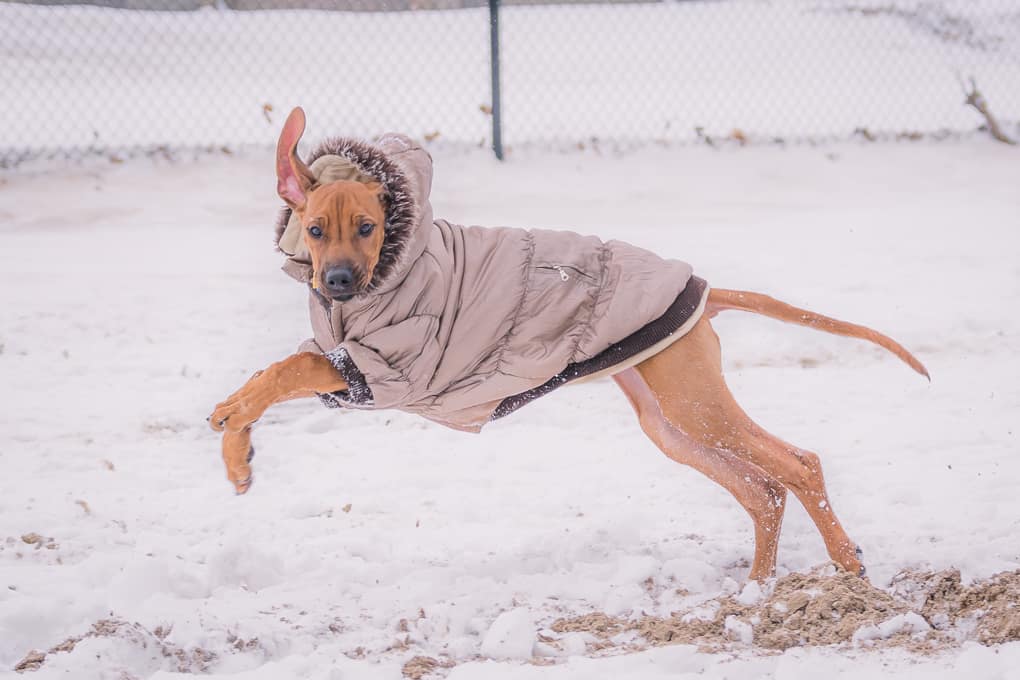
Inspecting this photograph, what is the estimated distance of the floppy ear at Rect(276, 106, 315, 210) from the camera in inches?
120

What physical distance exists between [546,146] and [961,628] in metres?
6.89

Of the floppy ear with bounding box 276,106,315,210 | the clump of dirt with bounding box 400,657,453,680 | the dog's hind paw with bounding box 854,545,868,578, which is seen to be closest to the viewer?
the clump of dirt with bounding box 400,657,453,680

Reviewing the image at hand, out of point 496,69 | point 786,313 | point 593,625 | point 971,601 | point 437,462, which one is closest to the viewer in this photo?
point 971,601

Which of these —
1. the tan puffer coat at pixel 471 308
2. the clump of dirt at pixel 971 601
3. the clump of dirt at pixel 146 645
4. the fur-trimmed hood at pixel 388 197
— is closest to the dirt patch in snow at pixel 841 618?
the clump of dirt at pixel 971 601

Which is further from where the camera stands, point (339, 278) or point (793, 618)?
point (793, 618)

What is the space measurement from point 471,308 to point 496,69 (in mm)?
5952

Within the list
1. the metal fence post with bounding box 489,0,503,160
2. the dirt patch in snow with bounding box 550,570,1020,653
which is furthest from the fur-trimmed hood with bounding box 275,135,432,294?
the metal fence post with bounding box 489,0,503,160

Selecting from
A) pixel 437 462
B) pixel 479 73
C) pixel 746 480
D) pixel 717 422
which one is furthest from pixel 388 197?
pixel 479 73

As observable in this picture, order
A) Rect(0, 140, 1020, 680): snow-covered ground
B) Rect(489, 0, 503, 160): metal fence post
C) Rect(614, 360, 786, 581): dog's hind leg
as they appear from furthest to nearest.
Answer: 1. Rect(489, 0, 503, 160): metal fence post
2. Rect(614, 360, 786, 581): dog's hind leg
3. Rect(0, 140, 1020, 680): snow-covered ground

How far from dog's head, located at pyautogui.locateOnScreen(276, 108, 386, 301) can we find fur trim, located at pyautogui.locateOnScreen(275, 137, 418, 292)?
2 centimetres

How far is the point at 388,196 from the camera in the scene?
10.2 feet

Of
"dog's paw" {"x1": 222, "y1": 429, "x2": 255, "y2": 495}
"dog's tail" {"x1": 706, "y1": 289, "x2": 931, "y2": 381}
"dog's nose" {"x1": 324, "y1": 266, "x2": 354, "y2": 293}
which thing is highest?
"dog's nose" {"x1": 324, "y1": 266, "x2": 354, "y2": 293}

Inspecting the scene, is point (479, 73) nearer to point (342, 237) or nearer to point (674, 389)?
point (674, 389)

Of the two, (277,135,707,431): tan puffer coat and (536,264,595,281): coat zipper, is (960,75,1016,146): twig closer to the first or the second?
(277,135,707,431): tan puffer coat
